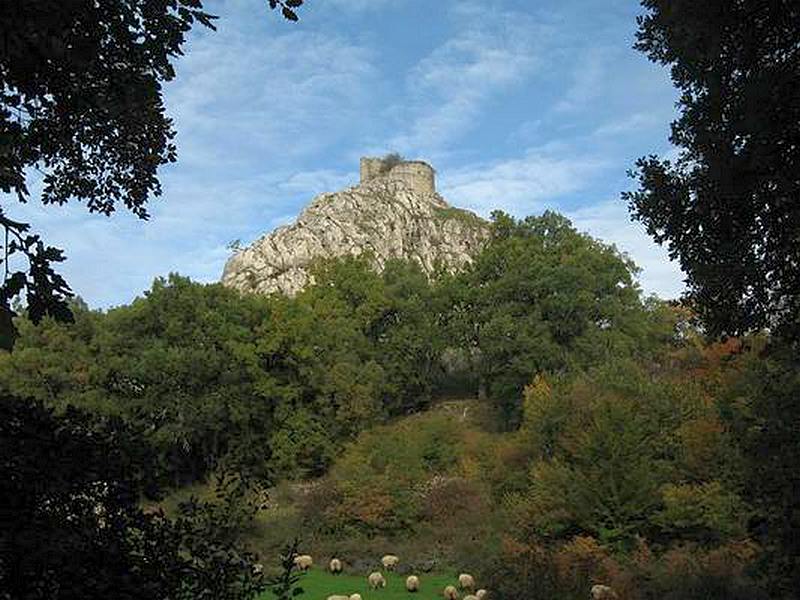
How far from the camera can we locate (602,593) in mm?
17125

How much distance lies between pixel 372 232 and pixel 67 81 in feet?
277

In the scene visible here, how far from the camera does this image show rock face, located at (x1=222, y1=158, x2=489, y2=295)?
262ft

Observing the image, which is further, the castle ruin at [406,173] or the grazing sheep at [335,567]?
the castle ruin at [406,173]

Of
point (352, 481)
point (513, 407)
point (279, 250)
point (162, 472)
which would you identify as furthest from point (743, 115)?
point (279, 250)

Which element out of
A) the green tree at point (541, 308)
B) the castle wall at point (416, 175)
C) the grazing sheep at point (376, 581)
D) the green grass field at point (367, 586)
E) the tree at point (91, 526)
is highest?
the castle wall at point (416, 175)

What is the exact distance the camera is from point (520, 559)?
19109 mm

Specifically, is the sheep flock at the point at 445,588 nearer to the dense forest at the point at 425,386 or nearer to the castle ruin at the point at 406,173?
the dense forest at the point at 425,386

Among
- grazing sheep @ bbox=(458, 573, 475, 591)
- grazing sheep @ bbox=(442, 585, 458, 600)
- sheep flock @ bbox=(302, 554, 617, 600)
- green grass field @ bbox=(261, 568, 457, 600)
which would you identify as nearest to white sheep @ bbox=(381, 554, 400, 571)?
sheep flock @ bbox=(302, 554, 617, 600)

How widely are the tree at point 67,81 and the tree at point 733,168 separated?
4.87m

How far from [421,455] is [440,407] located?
41.5 feet

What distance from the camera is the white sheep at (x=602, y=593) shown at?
16.8 meters

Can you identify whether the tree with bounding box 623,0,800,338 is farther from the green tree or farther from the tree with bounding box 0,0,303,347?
the green tree

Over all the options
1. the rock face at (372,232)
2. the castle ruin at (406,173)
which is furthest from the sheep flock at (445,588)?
the castle ruin at (406,173)

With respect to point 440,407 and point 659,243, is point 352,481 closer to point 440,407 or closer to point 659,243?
point 440,407
